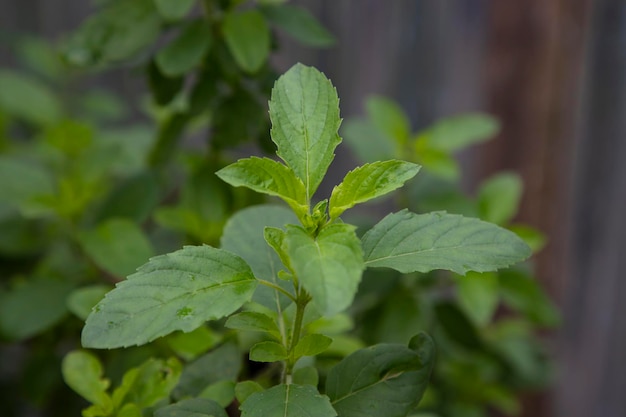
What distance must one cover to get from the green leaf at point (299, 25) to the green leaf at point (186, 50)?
4.8 inches

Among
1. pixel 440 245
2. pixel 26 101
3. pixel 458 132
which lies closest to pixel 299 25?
pixel 458 132

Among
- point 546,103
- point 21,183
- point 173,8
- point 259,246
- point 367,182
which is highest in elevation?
point 173,8

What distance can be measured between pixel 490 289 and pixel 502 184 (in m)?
0.23

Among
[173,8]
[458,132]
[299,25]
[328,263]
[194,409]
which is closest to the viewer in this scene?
[328,263]

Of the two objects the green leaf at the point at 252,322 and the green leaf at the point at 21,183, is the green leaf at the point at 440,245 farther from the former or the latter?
the green leaf at the point at 21,183

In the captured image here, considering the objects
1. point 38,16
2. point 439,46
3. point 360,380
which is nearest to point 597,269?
point 439,46

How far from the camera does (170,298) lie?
0.72 meters

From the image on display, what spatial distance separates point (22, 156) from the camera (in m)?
1.98

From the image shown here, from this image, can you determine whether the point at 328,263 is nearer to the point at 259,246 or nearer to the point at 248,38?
the point at 259,246

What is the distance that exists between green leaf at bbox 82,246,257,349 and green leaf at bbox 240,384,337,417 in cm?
11

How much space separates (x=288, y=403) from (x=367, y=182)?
0.25m

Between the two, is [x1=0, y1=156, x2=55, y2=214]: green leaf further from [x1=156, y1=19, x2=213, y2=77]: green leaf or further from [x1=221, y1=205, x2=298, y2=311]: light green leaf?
[x1=221, y1=205, x2=298, y2=311]: light green leaf

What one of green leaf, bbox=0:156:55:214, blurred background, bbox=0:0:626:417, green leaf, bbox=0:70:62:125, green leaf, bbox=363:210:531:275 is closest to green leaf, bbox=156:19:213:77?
green leaf, bbox=0:156:55:214

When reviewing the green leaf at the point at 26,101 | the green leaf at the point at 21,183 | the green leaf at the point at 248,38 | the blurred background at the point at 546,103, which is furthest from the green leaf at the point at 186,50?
the blurred background at the point at 546,103
